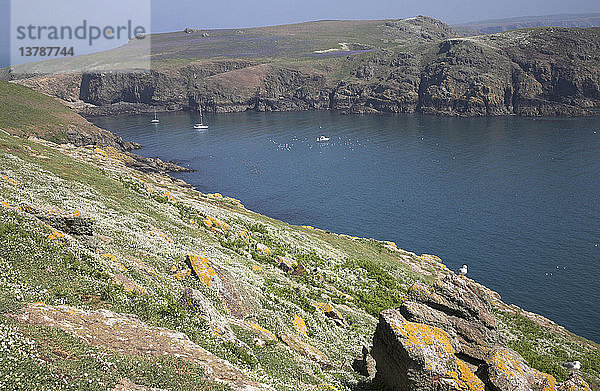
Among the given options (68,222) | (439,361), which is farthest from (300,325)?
(68,222)

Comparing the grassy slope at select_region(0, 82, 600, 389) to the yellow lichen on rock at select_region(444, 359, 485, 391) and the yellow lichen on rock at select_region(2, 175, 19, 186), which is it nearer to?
the yellow lichen on rock at select_region(2, 175, 19, 186)

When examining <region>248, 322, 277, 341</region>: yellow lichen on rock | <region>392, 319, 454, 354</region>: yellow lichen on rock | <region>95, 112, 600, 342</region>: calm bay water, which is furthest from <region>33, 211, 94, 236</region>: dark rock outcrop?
<region>95, 112, 600, 342</region>: calm bay water

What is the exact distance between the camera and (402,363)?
16.2 metres

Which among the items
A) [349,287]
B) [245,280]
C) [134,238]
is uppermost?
[134,238]

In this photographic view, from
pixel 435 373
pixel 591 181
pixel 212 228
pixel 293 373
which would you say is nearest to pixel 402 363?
pixel 435 373

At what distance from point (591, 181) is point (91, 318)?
116m

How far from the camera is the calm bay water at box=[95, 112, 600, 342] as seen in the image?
63.5 metres

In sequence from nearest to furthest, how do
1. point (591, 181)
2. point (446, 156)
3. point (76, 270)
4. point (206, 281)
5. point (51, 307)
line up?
point (51, 307) < point (76, 270) < point (206, 281) < point (591, 181) < point (446, 156)

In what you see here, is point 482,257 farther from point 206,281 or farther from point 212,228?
point 206,281

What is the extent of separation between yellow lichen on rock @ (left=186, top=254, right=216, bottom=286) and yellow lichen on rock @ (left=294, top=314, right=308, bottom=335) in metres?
5.30

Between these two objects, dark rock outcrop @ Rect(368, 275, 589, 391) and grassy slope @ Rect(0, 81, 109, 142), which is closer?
dark rock outcrop @ Rect(368, 275, 589, 391)

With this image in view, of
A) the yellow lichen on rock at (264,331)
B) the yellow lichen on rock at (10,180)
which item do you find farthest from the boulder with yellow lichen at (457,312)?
the yellow lichen on rock at (10,180)

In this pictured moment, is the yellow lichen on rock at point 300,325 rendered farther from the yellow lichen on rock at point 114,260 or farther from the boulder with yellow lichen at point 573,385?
the boulder with yellow lichen at point 573,385

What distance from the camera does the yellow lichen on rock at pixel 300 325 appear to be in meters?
23.2
